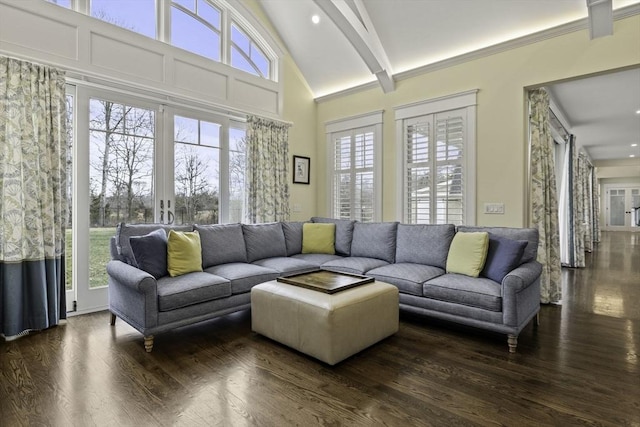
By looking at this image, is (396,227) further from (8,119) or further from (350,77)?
(8,119)

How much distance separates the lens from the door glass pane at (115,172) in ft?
11.9

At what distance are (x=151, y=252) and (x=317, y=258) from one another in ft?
6.49

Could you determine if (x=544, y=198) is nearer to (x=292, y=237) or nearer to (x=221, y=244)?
(x=292, y=237)

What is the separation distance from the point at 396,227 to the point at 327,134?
231 cm

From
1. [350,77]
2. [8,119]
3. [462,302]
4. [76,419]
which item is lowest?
[76,419]

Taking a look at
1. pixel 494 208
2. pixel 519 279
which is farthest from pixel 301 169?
pixel 519 279

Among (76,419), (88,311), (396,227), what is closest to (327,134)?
(396,227)

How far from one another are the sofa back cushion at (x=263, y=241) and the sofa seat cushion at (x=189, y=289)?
93cm

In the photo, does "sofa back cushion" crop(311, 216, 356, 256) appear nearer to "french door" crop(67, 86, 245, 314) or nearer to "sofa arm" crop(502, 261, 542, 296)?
"french door" crop(67, 86, 245, 314)

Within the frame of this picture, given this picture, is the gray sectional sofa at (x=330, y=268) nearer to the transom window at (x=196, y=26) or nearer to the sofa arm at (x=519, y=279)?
the sofa arm at (x=519, y=279)

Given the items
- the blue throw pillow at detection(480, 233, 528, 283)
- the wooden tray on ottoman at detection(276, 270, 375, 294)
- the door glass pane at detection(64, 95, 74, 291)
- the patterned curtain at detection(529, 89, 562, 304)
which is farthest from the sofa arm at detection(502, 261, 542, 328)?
the door glass pane at detection(64, 95, 74, 291)

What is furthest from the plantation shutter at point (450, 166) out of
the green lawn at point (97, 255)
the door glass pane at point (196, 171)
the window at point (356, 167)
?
the green lawn at point (97, 255)

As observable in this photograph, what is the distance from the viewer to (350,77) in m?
5.35

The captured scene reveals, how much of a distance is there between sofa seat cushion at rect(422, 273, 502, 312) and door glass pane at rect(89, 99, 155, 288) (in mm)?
3240
